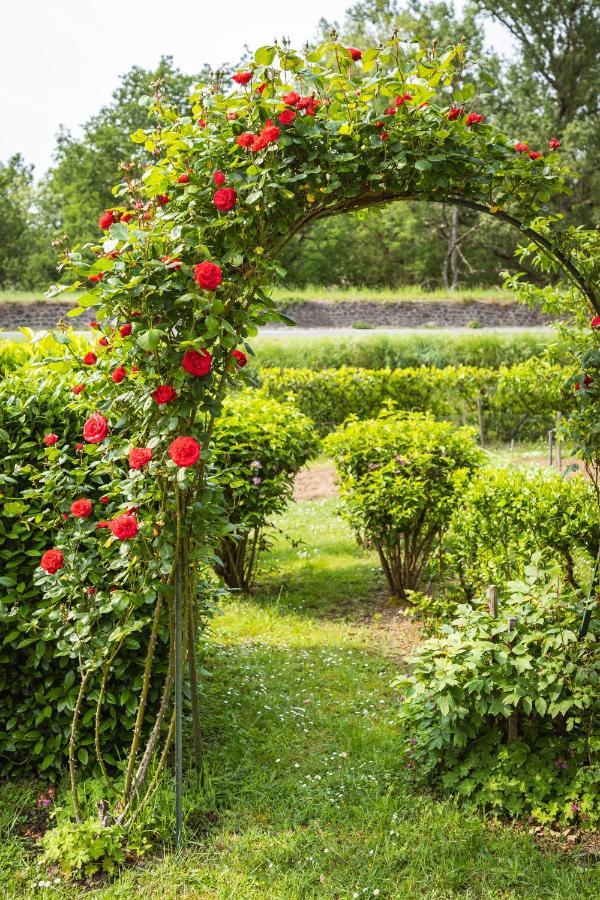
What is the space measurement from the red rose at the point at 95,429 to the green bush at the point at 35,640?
456 mm

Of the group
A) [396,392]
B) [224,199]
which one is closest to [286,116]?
[224,199]

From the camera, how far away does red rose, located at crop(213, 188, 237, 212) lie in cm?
261

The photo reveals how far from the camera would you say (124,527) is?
2.59 m

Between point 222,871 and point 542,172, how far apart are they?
9.11ft

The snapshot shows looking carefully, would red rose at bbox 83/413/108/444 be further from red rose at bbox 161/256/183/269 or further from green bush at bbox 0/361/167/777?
red rose at bbox 161/256/183/269

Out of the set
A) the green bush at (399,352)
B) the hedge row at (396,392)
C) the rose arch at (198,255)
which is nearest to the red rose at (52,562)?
the rose arch at (198,255)

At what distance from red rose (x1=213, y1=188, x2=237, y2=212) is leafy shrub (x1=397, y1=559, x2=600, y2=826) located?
1.90 meters

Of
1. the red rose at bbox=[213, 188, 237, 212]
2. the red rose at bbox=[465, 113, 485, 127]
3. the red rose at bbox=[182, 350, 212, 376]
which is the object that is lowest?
the red rose at bbox=[182, 350, 212, 376]

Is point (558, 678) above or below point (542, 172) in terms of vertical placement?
below

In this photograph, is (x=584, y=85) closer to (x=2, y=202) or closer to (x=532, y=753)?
(x=2, y=202)

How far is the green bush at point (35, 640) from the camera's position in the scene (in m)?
3.13

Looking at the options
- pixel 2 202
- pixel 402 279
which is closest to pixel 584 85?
pixel 402 279

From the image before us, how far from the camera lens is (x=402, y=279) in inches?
1142

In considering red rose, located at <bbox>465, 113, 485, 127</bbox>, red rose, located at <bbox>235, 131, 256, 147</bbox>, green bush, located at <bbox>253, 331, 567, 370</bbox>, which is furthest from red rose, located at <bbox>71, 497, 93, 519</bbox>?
green bush, located at <bbox>253, 331, 567, 370</bbox>
